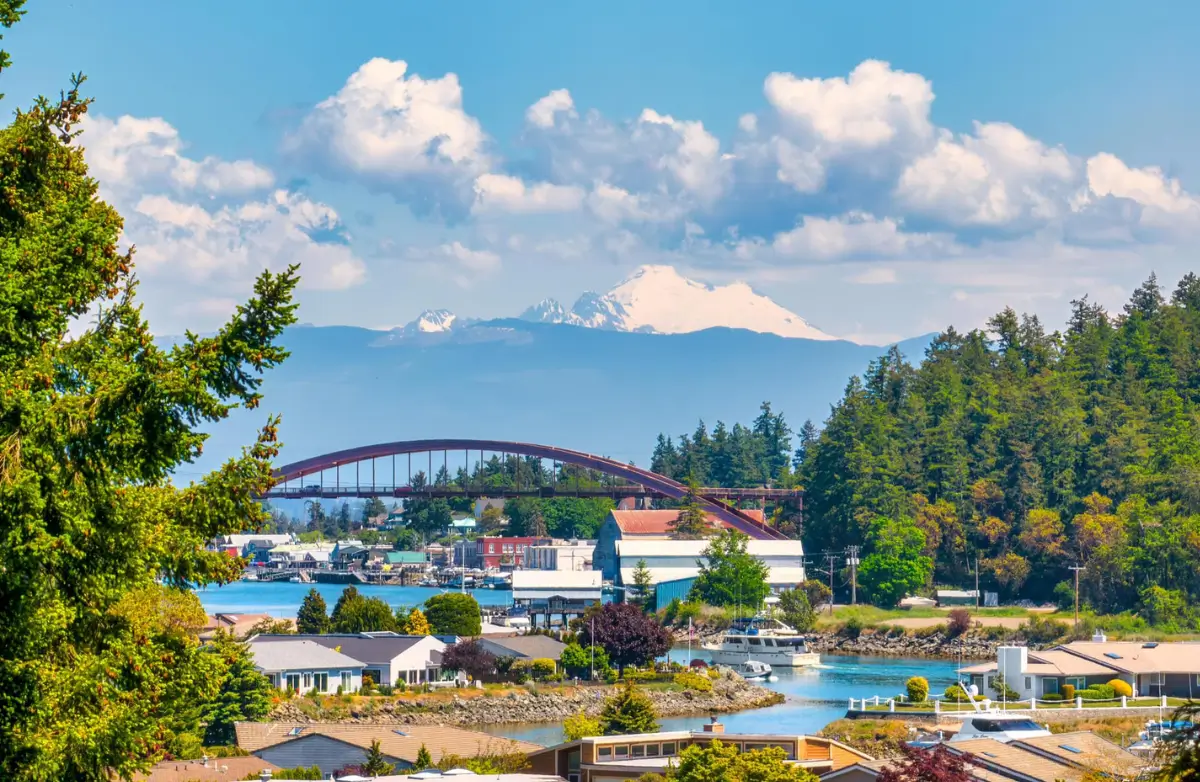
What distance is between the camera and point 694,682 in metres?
55.0

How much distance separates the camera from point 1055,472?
92.2m

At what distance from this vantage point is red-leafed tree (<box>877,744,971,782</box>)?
60.2ft

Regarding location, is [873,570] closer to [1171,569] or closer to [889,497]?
[889,497]

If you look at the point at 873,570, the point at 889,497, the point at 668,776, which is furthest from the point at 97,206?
the point at 889,497

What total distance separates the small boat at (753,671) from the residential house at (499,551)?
7702 centimetres

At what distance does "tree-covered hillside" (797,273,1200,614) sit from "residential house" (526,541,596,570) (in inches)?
658

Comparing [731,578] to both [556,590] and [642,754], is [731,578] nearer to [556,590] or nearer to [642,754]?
[556,590]

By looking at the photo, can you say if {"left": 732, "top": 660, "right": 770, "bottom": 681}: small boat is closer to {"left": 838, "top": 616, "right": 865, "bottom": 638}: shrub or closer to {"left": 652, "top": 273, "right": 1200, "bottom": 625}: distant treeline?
{"left": 838, "top": 616, "right": 865, "bottom": 638}: shrub

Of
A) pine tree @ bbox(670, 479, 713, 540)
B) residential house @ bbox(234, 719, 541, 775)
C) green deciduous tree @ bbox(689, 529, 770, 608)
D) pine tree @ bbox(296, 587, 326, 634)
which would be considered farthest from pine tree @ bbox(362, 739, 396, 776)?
pine tree @ bbox(670, 479, 713, 540)

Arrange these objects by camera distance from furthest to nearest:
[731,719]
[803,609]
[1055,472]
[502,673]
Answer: [1055,472] → [803,609] → [502,673] → [731,719]

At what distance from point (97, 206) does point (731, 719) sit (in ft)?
137

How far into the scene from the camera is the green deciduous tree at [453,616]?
61.1 m

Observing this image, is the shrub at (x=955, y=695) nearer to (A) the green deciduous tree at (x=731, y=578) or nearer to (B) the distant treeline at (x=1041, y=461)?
(B) the distant treeline at (x=1041, y=461)

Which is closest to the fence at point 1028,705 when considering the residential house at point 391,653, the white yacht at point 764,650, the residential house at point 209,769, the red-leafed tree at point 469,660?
the red-leafed tree at point 469,660
